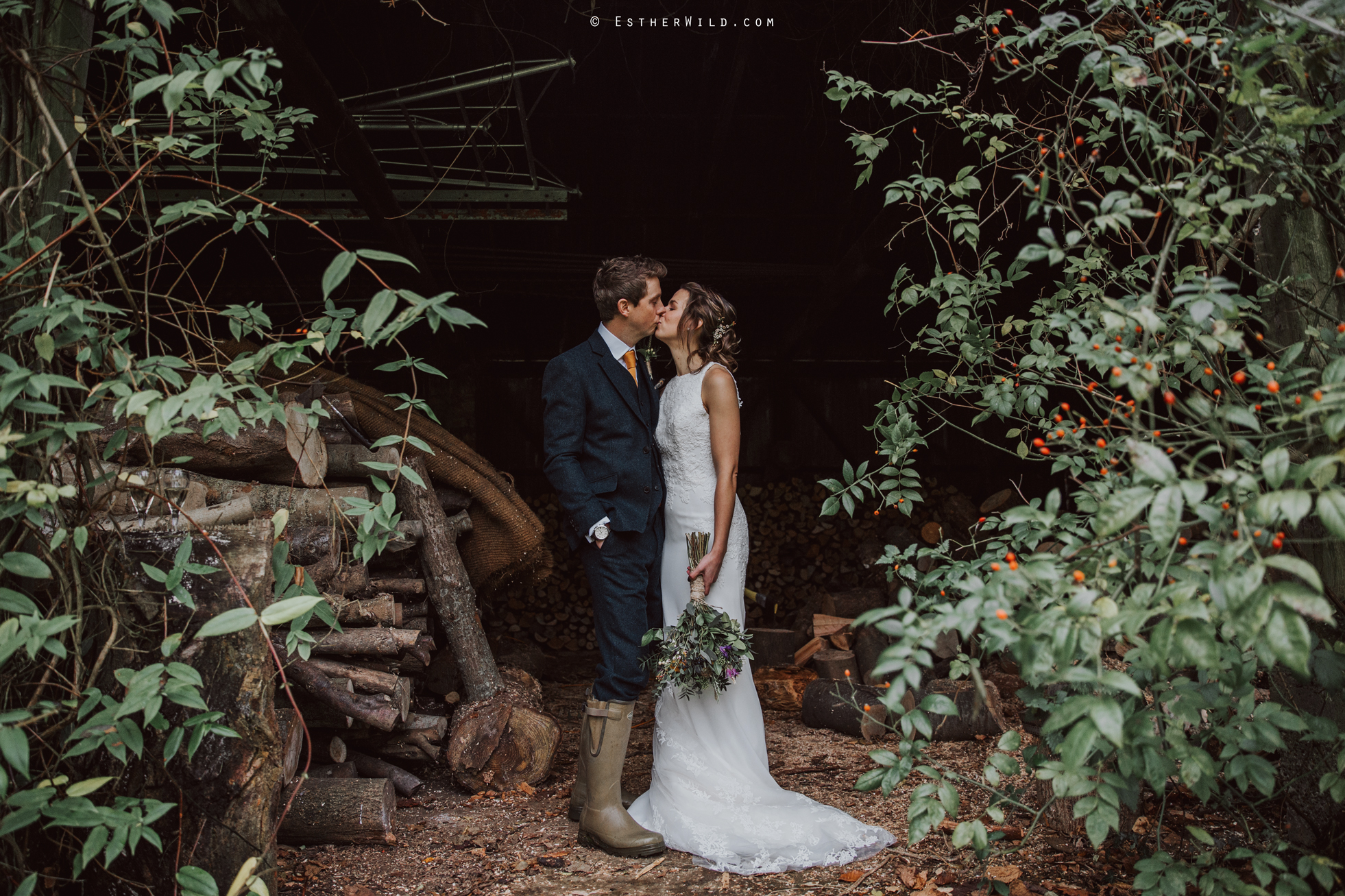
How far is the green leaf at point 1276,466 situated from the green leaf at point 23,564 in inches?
82.1

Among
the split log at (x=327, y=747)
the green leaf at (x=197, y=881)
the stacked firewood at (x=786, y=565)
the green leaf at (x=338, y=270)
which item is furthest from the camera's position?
the stacked firewood at (x=786, y=565)

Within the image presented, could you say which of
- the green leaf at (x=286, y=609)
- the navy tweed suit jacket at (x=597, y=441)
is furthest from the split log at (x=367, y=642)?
the green leaf at (x=286, y=609)

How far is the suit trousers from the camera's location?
2.96 m

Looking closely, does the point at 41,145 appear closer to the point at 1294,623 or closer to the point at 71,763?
the point at 71,763

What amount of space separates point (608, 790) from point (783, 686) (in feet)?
7.75

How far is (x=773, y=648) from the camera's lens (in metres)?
5.64

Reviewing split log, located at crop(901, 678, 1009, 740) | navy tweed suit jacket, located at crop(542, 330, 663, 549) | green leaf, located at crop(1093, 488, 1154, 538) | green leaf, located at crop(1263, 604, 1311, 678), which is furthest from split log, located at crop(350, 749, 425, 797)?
green leaf, located at crop(1263, 604, 1311, 678)

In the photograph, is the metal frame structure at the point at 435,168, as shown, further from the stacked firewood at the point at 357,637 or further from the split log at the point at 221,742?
the split log at the point at 221,742

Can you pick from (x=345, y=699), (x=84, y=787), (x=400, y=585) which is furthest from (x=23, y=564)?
(x=400, y=585)

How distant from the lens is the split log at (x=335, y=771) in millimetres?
3318

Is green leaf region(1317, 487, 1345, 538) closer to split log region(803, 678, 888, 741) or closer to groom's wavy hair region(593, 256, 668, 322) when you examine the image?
groom's wavy hair region(593, 256, 668, 322)

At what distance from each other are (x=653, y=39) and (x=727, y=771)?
12.6 feet

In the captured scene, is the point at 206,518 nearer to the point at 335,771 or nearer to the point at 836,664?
the point at 335,771

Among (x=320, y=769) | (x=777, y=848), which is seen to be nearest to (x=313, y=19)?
(x=320, y=769)
